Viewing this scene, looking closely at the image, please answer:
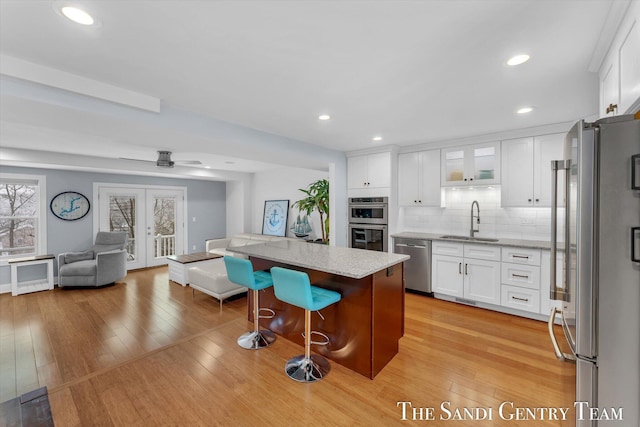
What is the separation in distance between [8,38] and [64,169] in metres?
5.11

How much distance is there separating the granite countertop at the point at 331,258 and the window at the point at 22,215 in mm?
4853

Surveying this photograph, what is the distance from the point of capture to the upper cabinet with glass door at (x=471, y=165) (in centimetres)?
377

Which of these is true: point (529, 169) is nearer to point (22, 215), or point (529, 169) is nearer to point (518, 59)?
point (518, 59)

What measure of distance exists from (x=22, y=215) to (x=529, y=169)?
849 cm

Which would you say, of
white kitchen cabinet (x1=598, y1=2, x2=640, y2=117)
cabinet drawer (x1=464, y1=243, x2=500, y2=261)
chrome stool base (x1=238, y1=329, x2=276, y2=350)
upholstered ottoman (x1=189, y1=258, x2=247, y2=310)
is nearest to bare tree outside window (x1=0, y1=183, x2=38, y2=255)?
upholstered ottoman (x1=189, y1=258, x2=247, y2=310)

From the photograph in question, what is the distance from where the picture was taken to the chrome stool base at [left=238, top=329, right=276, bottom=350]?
9.23 feet

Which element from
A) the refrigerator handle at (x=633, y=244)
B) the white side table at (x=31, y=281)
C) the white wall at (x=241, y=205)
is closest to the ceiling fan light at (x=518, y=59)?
the refrigerator handle at (x=633, y=244)

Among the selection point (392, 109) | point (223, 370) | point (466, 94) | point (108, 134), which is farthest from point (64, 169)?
point (466, 94)

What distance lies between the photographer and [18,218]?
5062mm

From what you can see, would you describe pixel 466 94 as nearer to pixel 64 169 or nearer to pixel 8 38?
pixel 8 38

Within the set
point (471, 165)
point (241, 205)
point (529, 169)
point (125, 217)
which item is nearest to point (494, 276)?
point (529, 169)

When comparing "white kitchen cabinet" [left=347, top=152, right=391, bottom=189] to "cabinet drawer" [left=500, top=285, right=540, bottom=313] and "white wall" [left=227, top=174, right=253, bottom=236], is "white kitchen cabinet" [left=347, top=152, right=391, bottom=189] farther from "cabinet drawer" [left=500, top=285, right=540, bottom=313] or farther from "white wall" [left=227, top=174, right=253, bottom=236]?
"white wall" [left=227, top=174, right=253, bottom=236]

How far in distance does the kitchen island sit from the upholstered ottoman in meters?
1.42

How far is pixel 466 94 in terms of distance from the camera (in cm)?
242
